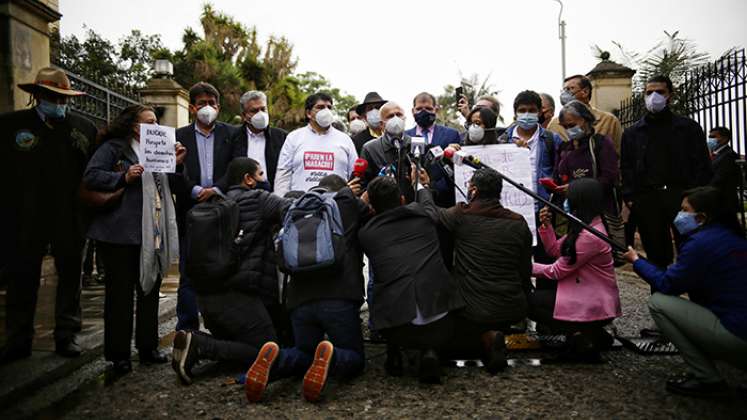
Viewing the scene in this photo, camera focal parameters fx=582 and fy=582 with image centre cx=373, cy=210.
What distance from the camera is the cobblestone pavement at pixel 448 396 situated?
349 cm

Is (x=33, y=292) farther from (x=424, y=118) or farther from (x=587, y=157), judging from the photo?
(x=587, y=157)

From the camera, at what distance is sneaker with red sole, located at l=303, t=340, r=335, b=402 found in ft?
11.8

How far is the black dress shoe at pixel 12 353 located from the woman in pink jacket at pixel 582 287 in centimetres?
400

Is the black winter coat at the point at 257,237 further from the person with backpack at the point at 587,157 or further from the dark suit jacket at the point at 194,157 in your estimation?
the person with backpack at the point at 587,157

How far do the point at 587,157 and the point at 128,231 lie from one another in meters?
3.81

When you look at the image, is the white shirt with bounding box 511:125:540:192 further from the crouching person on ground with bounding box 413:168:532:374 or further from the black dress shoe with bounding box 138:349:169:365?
the black dress shoe with bounding box 138:349:169:365

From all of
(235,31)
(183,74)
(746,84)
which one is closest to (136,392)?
(746,84)

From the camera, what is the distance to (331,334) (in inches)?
161

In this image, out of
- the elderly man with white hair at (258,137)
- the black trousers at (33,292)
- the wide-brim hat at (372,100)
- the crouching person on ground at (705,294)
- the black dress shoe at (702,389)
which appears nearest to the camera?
the crouching person on ground at (705,294)

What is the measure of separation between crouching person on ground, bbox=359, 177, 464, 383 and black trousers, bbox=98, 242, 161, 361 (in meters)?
1.80

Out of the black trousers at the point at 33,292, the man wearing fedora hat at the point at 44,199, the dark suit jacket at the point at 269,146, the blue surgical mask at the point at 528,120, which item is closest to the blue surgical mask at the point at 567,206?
the blue surgical mask at the point at 528,120

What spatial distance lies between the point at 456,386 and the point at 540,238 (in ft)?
5.33

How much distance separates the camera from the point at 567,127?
5.12 m

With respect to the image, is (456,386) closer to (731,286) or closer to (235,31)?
(731,286)
